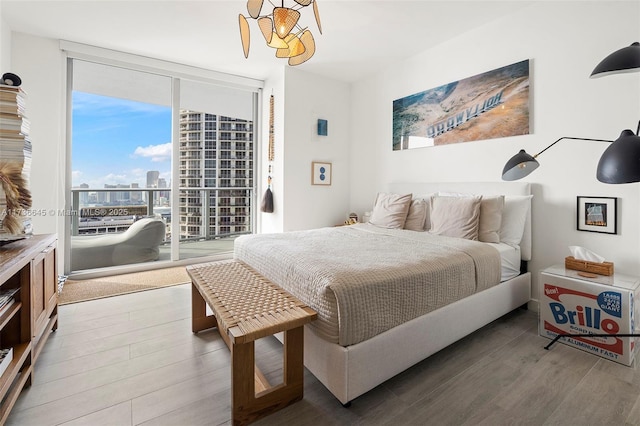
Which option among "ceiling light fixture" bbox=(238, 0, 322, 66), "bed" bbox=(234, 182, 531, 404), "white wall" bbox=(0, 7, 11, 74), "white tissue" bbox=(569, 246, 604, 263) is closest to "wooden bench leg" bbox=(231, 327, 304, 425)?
"bed" bbox=(234, 182, 531, 404)

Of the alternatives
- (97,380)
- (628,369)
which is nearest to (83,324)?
(97,380)

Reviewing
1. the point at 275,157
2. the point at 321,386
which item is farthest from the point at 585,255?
the point at 275,157

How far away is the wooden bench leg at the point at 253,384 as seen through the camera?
1.32 meters

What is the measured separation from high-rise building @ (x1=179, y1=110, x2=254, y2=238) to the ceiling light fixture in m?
2.50

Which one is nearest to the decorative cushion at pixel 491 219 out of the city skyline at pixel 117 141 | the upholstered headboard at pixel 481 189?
the upholstered headboard at pixel 481 189

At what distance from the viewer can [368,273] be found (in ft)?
5.14

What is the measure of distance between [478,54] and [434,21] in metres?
0.55

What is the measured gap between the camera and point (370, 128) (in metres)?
4.32

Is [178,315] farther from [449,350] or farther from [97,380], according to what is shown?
[449,350]

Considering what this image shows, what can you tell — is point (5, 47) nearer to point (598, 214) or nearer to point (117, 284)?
point (117, 284)

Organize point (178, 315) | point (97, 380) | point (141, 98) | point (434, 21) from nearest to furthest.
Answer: point (97, 380)
point (178, 315)
point (434, 21)
point (141, 98)

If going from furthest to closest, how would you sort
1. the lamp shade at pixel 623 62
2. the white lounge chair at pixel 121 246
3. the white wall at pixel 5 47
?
the white lounge chair at pixel 121 246
the white wall at pixel 5 47
the lamp shade at pixel 623 62

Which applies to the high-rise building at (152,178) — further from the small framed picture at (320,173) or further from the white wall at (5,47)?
the small framed picture at (320,173)

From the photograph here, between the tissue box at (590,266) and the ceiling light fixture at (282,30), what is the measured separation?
7.80 feet
